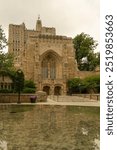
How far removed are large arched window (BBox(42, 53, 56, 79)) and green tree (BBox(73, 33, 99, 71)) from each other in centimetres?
986

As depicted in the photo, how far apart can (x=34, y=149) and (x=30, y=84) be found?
1760 inches

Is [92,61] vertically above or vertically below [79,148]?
above

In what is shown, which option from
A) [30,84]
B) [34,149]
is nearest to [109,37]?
[34,149]

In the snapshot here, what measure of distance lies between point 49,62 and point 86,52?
1076 cm

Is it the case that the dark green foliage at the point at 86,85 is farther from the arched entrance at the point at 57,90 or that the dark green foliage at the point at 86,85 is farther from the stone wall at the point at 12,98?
the stone wall at the point at 12,98

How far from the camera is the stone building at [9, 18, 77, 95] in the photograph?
5747 cm

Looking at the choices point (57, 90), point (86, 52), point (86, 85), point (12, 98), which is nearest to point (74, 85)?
point (86, 85)

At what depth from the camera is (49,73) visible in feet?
195

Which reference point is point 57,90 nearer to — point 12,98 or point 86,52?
point 86,52

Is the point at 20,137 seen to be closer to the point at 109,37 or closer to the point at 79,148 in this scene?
the point at 79,148

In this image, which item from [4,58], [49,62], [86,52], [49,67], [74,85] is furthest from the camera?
[86,52]

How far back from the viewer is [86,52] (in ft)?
216

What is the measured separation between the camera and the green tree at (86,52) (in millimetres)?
65644

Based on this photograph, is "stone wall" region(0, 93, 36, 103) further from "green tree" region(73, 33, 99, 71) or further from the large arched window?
"green tree" region(73, 33, 99, 71)
